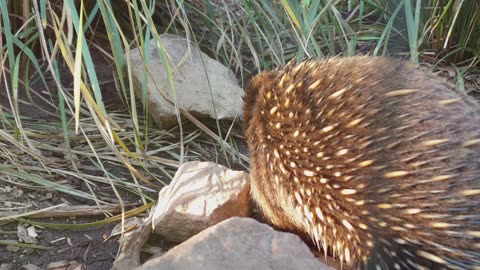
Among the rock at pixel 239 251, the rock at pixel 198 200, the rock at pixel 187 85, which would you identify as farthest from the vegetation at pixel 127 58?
the rock at pixel 239 251

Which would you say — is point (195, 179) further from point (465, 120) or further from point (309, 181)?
point (465, 120)

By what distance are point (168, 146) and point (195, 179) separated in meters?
0.47

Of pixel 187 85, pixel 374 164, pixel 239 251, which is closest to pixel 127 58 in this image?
pixel 187 85

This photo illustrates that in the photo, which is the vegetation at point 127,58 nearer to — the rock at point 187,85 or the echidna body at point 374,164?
the rock at point 187,85

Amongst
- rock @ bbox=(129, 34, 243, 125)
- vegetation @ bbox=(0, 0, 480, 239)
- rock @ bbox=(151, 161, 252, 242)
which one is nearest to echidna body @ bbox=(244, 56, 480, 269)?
rock @ bbox=(151, 161, 252, 242)

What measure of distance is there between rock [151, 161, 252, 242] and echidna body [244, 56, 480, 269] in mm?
87

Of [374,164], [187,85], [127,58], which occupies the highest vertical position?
[127,58]

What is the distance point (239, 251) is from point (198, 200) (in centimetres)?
34

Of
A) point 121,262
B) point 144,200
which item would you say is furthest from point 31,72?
point 121,262

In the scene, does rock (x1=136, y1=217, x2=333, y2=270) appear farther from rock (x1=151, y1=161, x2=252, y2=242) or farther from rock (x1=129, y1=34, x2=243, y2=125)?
rock (x1=129, y1=34, x2=243, y2=125)

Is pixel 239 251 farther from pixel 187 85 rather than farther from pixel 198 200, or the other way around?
pixel 187 85

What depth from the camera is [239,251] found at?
6.18 feet

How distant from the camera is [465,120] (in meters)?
1.82

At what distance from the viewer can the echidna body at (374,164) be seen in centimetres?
174
